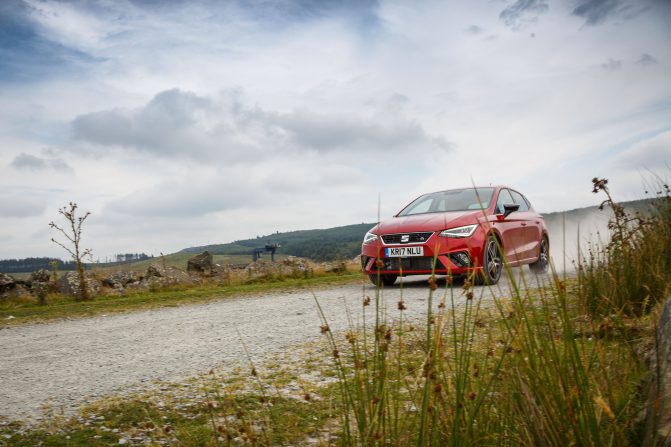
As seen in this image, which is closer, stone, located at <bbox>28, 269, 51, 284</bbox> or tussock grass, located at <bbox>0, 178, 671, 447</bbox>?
tussock grass, located at <bbox>0, 178, 671, 447</bbox>

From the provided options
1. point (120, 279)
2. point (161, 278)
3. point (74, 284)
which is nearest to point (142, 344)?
point (74, 284)

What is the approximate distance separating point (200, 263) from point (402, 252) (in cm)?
1214

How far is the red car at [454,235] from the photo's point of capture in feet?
29.2

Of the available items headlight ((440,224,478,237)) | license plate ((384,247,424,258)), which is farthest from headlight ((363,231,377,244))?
headlight ((440,224,478,237))

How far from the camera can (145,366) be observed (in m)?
4.90

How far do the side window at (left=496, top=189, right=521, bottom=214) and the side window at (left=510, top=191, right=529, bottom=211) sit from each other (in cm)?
24

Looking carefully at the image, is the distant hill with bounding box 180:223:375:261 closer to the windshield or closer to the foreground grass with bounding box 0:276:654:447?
the windshield

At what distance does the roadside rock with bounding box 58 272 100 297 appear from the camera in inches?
552

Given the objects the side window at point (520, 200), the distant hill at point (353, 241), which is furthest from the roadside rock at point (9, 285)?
the side window at point (520, 200)

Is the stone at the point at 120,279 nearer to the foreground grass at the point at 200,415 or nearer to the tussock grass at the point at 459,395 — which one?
the foreground grass at the point at 200,415

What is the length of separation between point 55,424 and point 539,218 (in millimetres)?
10789

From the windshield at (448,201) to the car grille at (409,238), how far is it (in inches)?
43.9

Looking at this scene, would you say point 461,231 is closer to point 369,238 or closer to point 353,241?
point 369,238

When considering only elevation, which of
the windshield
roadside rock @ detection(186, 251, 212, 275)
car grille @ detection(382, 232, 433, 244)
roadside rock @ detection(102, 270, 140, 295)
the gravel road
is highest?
the windshield
